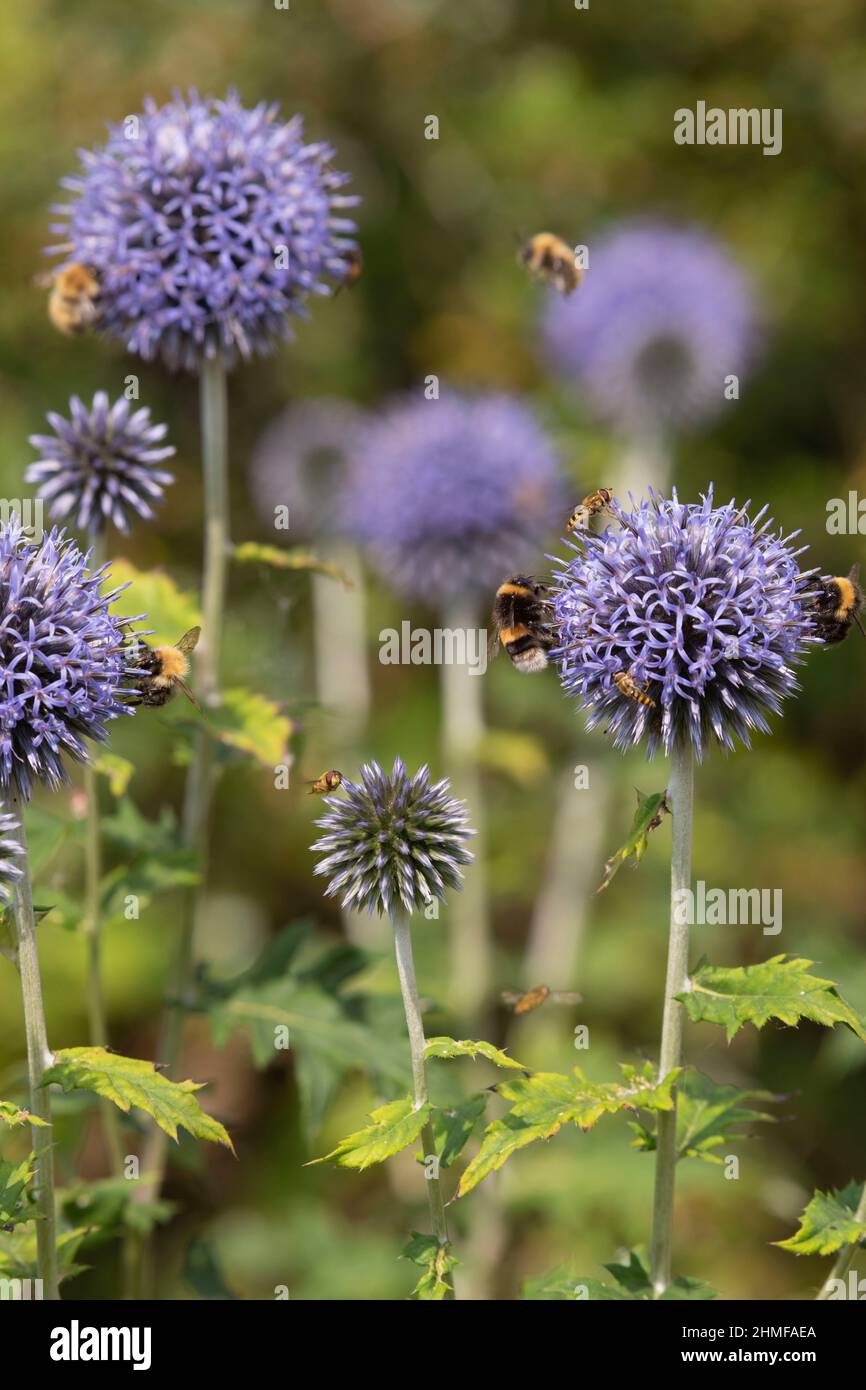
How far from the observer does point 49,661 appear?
2.73m

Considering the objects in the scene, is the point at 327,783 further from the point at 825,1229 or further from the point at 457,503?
the point at 457,503

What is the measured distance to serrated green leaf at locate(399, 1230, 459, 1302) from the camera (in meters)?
2.53

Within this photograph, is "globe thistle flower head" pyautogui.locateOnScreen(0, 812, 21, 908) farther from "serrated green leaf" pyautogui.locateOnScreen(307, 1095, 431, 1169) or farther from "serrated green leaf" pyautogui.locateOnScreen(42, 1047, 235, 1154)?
"serrated green leaf" pyautogui.locateOnScreen(307, 1095, 431, 1169)

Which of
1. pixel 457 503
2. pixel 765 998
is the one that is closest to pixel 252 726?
pixel 765 998

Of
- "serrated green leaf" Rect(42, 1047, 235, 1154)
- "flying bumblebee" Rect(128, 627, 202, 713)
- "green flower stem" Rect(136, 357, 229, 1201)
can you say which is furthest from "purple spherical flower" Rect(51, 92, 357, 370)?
"serrated green leaf" Rect(42, 1047, 235, 1154)

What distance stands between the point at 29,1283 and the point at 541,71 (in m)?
8.15

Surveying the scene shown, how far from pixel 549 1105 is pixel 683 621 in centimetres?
100

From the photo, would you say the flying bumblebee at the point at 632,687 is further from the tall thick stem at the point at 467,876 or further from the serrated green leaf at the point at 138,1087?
the tall thick stem at the point at 467,876

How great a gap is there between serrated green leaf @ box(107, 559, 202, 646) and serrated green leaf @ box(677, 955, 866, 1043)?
5.52ft

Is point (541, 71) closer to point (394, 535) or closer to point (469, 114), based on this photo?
point (469, 114)

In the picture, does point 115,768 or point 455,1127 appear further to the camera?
point 115,768

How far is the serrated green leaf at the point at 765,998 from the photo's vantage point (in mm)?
2457

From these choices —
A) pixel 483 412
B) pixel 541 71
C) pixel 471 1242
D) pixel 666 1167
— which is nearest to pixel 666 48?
pixel 541 71

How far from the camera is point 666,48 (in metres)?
9.05
